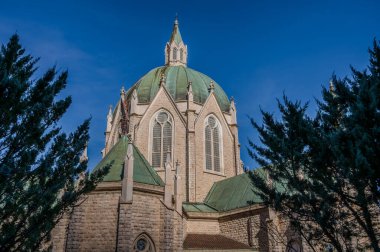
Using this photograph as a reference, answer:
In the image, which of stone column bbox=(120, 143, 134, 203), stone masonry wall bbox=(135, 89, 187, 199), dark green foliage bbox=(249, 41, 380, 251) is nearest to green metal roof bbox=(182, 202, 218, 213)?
stone masonry wall bbox=(135, 89, 187, 199)

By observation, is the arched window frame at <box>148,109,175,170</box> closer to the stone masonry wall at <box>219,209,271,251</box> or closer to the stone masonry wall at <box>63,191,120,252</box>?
the stone masonry wall at <box>219,209,271,251</box>

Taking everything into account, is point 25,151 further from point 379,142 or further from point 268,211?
point 268,211

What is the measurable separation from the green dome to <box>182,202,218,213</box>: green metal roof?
9.61 metres

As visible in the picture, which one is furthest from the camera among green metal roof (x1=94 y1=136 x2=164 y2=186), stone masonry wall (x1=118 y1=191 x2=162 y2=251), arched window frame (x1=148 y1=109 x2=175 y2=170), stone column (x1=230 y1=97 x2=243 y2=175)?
stone column (x1=230 y1=97 x2=243 y2=175)

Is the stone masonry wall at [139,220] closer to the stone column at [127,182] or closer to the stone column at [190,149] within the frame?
the stone column at [127,182]

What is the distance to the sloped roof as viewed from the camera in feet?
67.8

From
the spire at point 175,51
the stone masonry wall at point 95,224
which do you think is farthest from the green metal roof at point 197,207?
the spire at point 175,51

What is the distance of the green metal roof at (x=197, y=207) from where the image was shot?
979 inches

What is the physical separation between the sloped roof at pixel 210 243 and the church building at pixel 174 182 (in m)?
0.07

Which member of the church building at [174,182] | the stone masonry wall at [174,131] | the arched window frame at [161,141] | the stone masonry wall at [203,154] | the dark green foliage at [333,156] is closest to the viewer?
the dark green foliage at [333,156]

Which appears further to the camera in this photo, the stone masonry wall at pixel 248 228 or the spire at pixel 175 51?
the spire at pixel 175 51

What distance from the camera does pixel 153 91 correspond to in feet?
107

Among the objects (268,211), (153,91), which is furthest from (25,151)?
(153,91)

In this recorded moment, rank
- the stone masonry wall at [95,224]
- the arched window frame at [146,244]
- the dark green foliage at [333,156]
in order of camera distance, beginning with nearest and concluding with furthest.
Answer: the dark green foliage at [333,156] < the stone masonry wall at [95,224] < the arched window frame at [146,244]
